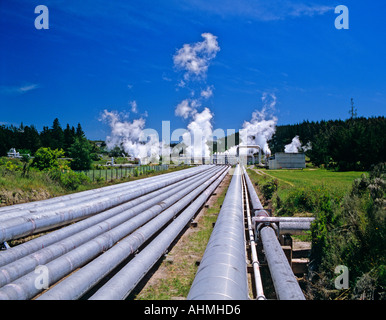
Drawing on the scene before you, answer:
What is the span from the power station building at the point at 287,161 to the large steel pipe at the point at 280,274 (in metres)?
52.8

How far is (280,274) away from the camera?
461cm

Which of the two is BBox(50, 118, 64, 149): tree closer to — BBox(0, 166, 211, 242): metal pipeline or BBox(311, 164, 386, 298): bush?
BBox(0, 166, 211, 242): metal pipeline

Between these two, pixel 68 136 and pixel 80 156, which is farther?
pixel 68 136

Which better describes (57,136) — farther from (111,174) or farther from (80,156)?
(111,174)

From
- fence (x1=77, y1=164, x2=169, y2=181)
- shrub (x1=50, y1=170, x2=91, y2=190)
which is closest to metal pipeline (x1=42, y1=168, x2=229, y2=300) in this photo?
shrub (x1=50, y1=170, x2=91, y2=190)

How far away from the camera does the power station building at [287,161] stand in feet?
187

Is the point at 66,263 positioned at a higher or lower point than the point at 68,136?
lower

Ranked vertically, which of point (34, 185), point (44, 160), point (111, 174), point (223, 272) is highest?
point (44, 160)

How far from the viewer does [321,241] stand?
6723mm

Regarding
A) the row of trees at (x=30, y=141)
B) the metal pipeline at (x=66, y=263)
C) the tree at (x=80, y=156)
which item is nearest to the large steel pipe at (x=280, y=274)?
the metal pipeline at (x=66, y=263)

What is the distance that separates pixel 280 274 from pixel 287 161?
183 feet

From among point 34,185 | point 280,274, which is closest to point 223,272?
point 280,274

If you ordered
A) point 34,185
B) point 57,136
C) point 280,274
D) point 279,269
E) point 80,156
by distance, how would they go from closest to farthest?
point 280,274
point 279,269
point 34,185
point 80,156
point 57,136

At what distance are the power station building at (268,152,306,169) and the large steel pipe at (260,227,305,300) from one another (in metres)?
52.8
